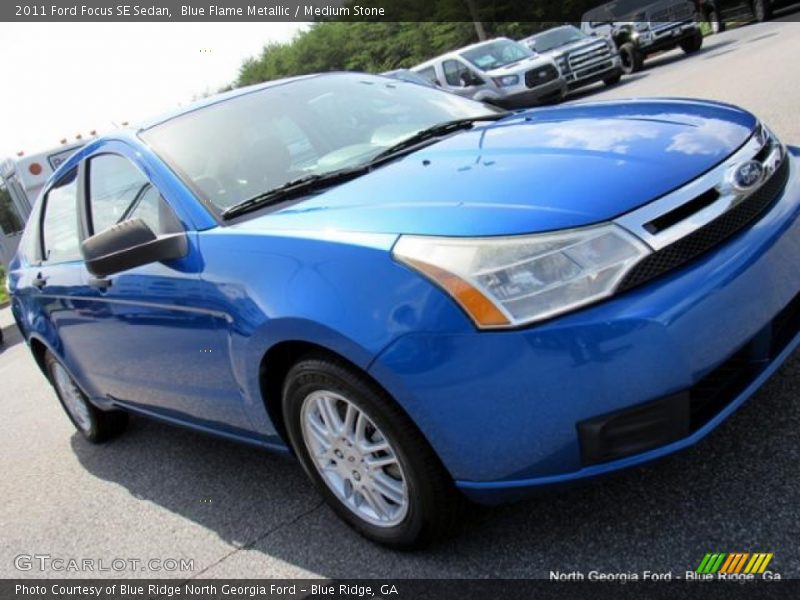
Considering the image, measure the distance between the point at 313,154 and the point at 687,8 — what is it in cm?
1832

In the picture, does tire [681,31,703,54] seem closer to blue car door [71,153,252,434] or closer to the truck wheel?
the truck wheel

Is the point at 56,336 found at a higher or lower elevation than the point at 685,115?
lower

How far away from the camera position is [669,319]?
80.9 inches

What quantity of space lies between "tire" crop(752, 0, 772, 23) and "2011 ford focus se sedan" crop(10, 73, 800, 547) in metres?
19.7

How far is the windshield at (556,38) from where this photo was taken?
755 inches

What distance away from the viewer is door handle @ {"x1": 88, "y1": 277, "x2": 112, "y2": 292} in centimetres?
349

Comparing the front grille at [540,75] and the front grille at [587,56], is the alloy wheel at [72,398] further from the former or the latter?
the front grille at [587,56]

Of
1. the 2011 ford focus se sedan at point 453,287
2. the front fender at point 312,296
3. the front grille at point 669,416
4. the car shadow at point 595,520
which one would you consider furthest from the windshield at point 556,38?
the front grille at point 669,416

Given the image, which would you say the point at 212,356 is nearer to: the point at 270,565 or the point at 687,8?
the point at 270,565

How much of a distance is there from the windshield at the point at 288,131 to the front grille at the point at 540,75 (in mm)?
13208

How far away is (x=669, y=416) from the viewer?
214cm

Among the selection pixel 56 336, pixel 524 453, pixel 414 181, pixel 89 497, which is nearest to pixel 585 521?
pixel 524 453

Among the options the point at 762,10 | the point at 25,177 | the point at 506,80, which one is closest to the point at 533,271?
the point at 25,177

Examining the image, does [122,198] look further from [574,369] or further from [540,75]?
[540,75]
